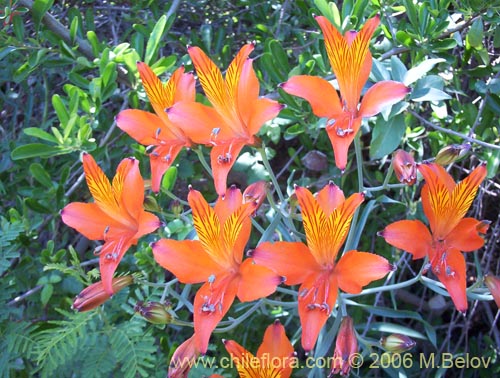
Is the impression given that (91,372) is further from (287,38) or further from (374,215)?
(287,38)

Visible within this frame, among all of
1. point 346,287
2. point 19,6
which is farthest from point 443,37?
point 19,6

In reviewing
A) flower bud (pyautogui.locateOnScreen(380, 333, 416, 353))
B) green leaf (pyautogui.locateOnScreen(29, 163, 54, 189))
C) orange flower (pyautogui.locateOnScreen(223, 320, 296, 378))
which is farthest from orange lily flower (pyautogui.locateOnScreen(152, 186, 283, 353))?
green leaf (pyautogui.locateOnScreen(29, 163, 54, 189))

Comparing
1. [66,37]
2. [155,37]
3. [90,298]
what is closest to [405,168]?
Result: [90,298]

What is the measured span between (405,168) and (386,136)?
0.28m

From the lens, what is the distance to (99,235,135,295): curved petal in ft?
3.93

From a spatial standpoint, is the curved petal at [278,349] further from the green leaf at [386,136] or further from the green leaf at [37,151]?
the green leaf at [37,151]

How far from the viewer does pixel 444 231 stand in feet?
3.80

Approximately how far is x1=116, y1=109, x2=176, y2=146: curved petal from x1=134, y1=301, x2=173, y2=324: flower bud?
0.33m

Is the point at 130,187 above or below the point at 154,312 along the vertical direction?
above

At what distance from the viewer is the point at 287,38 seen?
2.16 meters

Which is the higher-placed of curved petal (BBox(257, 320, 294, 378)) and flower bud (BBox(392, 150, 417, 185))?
flower bud (BBox(392, 150, 417, 185))

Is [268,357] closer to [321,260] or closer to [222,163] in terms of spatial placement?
[321,260]

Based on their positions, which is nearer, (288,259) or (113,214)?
(288,259)

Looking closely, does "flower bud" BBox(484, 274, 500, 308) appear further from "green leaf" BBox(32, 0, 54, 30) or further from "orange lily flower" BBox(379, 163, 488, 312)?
"green leaf" BBox(32, 0, 54, 30)
